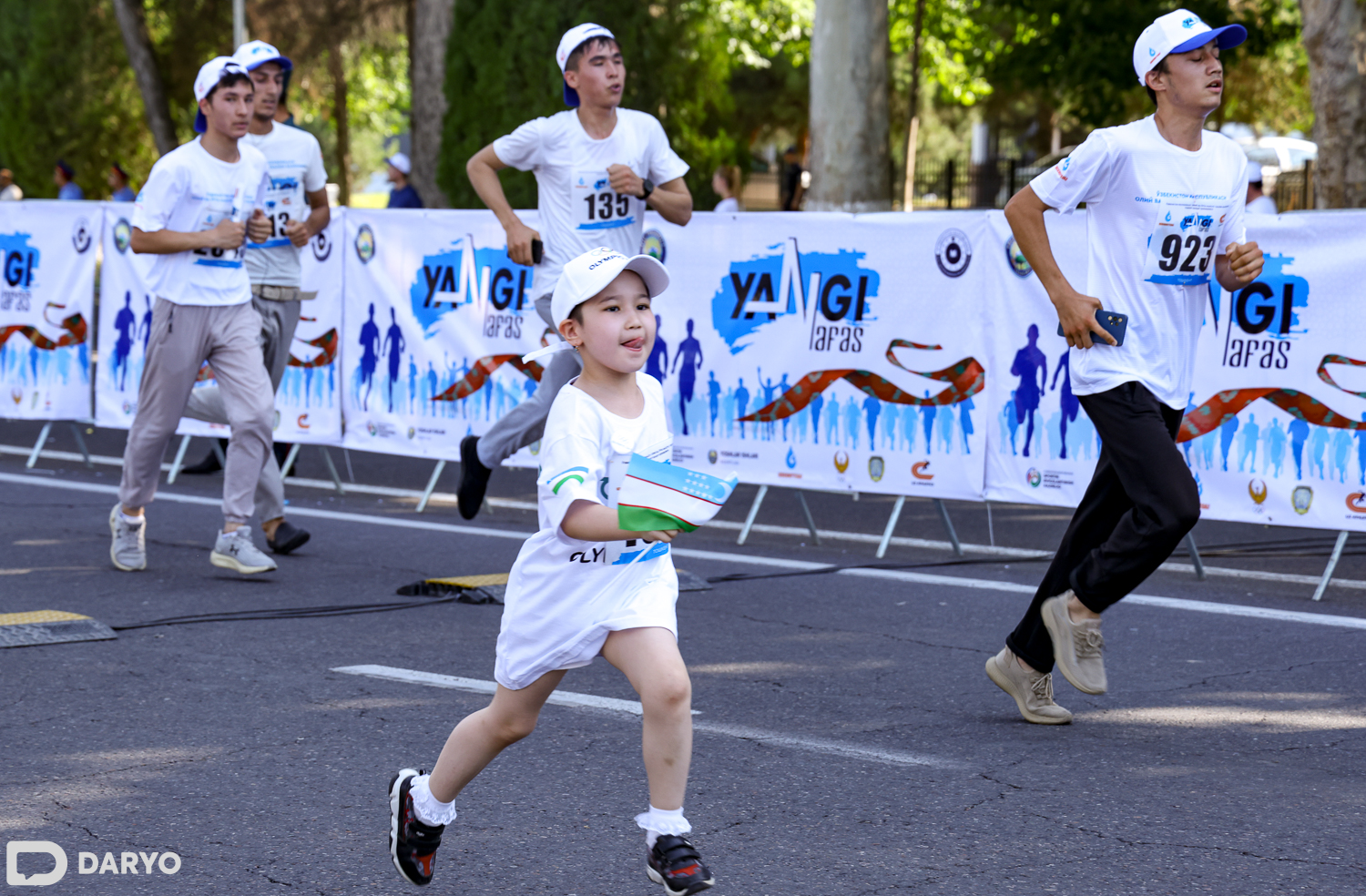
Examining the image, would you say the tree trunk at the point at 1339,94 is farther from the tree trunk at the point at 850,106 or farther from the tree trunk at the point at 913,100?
the tree trunk at the point at 913,100

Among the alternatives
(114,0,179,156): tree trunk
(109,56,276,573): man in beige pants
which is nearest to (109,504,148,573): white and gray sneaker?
(109,56,276,573): man in beige pants

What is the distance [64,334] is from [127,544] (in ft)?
14.1

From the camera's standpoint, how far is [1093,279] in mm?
5383

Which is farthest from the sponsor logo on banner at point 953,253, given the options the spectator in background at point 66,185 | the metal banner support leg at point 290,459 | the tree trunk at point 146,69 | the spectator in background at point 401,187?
the tree trunk at point 146,69

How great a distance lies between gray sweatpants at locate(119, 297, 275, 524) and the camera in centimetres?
769

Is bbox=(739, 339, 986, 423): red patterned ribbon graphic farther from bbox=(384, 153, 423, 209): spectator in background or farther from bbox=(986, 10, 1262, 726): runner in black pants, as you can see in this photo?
bbox=(384, 153, 423, 209): spectator in background

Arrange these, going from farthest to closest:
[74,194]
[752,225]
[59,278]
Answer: [74,194] → [59,278] → [752,225]

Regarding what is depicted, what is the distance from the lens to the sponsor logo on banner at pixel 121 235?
36.7ft

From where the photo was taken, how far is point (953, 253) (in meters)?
8.45

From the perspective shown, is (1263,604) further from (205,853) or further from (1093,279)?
(205,853)

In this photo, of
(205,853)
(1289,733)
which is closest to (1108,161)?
(1289,733)

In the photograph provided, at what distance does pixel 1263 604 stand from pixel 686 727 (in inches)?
174

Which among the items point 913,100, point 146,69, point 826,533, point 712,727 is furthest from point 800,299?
point 913,100

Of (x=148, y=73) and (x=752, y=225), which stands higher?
(x=148, y=73)
